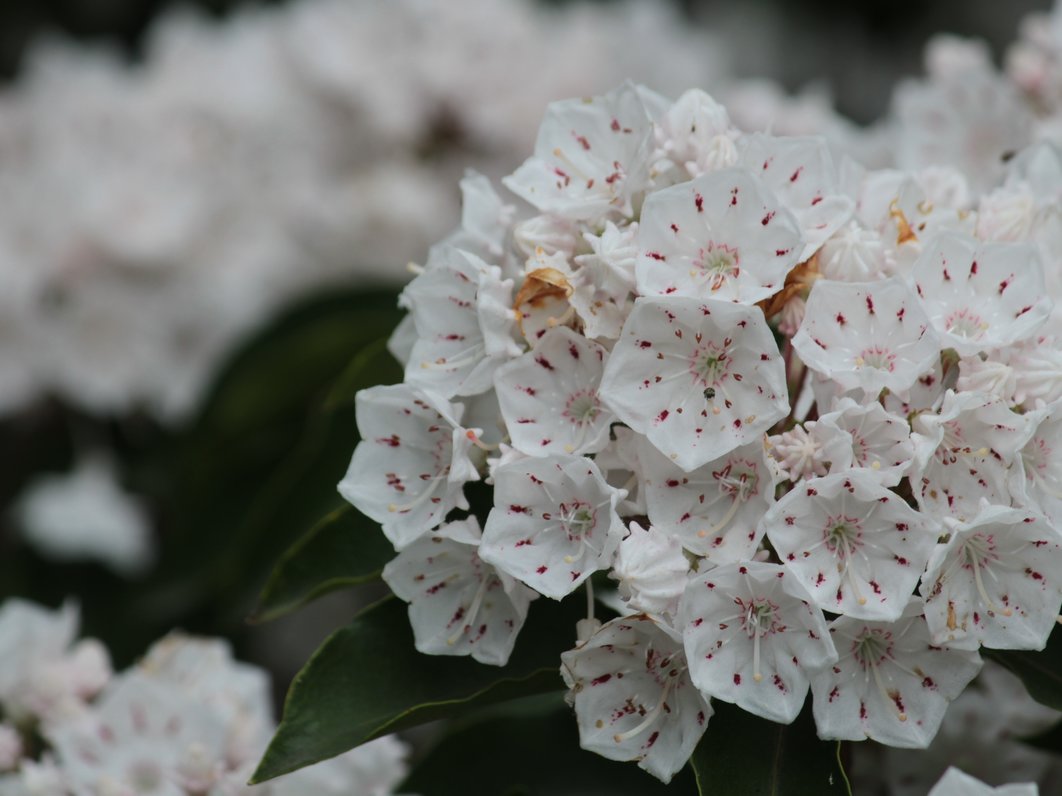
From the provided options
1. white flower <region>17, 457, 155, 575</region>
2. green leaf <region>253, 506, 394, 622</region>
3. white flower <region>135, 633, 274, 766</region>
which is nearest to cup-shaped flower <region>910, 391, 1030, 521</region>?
green leaf <region>253, 506, 394, 622</region>

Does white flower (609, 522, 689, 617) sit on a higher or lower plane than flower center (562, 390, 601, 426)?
lower

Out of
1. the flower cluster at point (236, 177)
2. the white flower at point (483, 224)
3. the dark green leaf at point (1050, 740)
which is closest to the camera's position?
the white flower at point (483, 224)

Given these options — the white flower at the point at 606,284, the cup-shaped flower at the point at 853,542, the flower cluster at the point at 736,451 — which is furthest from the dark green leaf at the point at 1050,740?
the white flower at the point at 606,284

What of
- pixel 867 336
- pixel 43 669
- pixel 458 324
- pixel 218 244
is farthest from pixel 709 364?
pixel 218 244

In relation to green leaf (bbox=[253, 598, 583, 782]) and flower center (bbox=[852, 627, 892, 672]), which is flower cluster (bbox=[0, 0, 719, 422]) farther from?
flower center (bbox=[852, 627, 892, 672])

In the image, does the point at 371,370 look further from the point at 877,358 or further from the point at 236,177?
the point at 236,177

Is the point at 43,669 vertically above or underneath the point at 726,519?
underneath

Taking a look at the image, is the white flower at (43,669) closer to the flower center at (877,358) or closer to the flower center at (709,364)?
the flower center at (709,364)
